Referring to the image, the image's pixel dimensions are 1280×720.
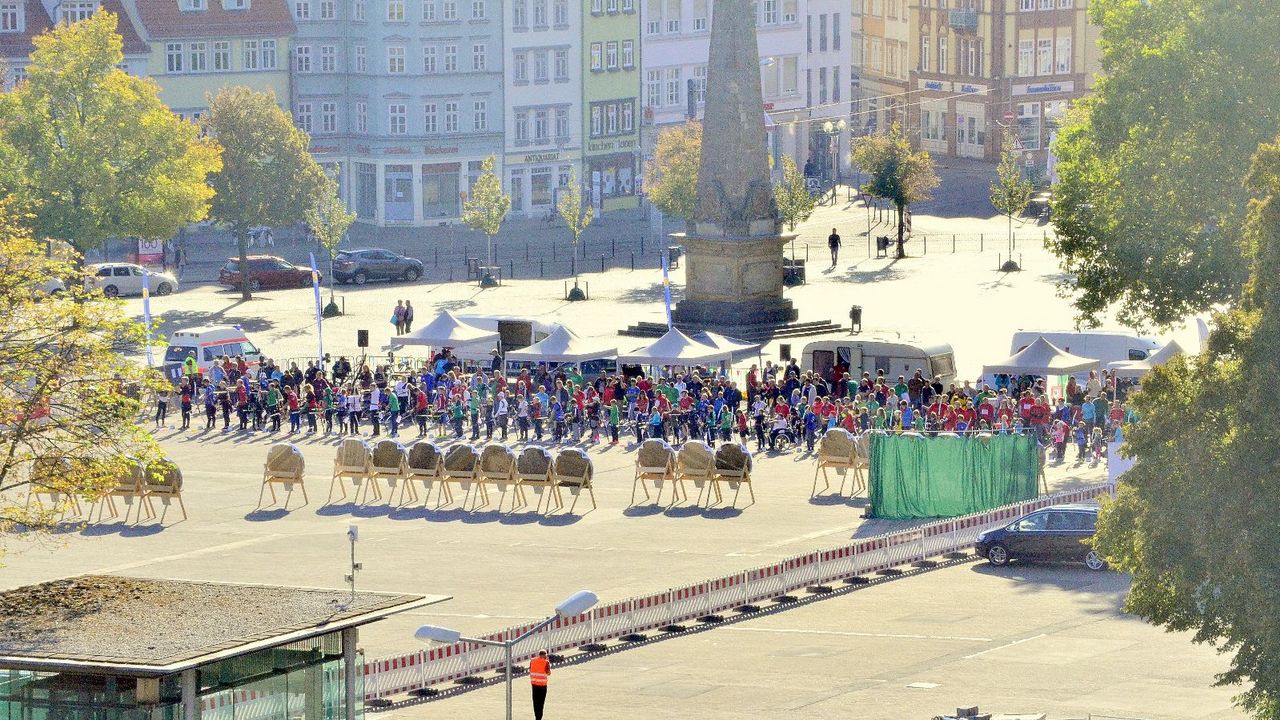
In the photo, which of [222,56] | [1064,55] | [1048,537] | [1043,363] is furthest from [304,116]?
[1048,537]

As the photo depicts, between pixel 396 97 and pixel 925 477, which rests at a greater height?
pixel 396 97

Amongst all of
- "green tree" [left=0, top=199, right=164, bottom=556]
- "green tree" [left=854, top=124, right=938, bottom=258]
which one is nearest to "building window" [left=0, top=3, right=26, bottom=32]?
"green tree" [left=854, top=124, right=938, bottom=258]

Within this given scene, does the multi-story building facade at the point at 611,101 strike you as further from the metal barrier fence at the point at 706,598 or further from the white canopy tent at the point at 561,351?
the metal barrier fence at the point at 706,598

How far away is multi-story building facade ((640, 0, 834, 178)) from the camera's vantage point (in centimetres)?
11050

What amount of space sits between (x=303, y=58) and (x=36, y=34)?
12.0m

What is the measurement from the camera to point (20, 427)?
28.9 m

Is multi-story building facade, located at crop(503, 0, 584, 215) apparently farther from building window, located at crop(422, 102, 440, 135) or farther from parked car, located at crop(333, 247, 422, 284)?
parked car, located at crop(333, 247, 422, 284)

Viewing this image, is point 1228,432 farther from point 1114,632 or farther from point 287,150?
point 287,150

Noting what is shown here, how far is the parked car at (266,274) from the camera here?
8206cm

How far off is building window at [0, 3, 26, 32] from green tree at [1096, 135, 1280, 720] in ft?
243

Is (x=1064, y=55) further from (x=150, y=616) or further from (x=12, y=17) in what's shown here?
(x=150, y=616)

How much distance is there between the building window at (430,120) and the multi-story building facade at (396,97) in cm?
4

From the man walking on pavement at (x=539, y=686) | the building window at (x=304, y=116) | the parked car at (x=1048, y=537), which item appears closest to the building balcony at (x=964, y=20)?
the building window at (x=304, y=116)

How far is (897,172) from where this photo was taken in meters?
90.9
